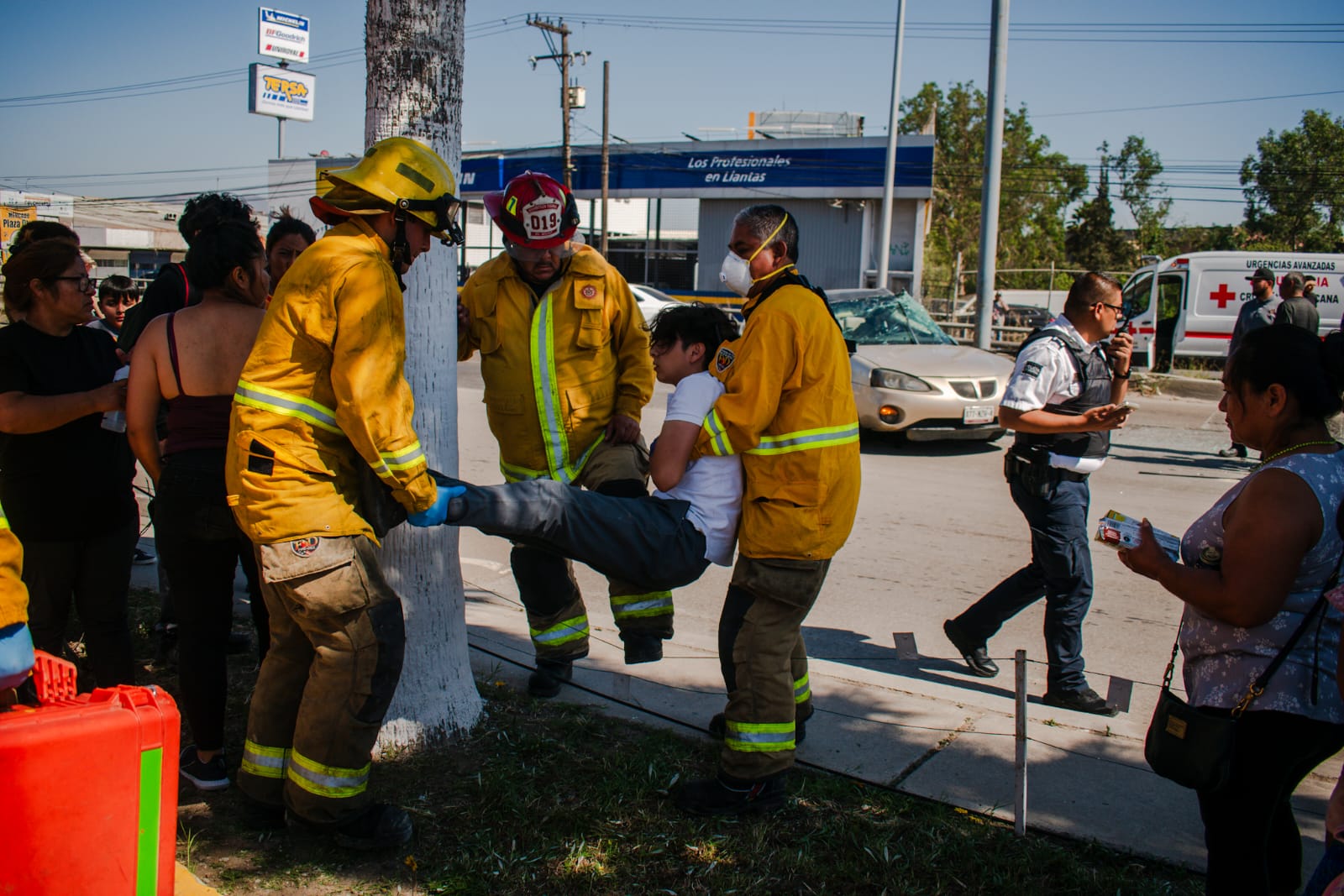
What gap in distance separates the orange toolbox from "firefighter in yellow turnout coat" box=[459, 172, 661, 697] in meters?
2.10

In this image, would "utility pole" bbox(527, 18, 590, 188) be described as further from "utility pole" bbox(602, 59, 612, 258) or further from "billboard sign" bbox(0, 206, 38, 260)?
"billboard sign" bbox(0, 206, 38, 260)

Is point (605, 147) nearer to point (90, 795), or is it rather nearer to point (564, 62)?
point (564, 62)

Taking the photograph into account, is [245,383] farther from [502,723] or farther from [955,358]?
[955,358]

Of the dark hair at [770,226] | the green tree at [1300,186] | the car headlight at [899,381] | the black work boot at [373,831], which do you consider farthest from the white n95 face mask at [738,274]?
the green tree at [1300,186]

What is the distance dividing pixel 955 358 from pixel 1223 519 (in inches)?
344

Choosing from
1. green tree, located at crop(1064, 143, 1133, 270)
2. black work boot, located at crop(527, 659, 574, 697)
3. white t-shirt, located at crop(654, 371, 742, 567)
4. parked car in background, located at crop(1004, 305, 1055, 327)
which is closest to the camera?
white t-shirt, located at crop(654, 371, 742, 567)

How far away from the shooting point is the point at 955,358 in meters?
11.0

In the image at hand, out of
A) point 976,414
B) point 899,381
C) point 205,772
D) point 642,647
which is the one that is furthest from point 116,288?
point 976,414

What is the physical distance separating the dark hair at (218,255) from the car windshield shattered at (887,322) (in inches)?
355

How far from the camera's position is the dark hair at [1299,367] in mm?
2436

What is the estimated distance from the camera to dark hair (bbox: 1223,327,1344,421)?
2436 millimetres

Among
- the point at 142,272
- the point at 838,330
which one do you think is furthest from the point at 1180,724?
the point at 142,272

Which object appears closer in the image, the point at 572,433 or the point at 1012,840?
the point at 1012,840

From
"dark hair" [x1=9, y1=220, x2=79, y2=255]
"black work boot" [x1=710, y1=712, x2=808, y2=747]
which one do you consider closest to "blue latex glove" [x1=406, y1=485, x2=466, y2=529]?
"black work boot" [x1=710, y1=712, x2=808, y2=747]
